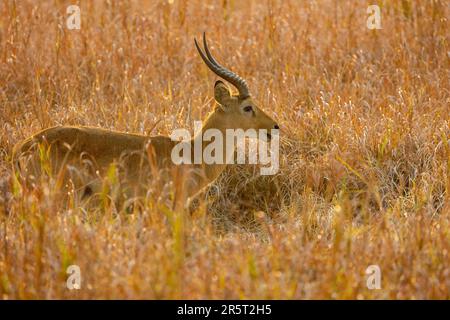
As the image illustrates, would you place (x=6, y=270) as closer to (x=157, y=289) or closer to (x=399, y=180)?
(x=157, y=289)

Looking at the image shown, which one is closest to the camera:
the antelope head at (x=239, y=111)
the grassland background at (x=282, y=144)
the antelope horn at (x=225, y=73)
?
the grassland background at (x=282, y=144)

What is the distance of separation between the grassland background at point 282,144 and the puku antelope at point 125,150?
285 millimetres

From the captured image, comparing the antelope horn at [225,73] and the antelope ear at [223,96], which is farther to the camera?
the antelope ear at [223,96]

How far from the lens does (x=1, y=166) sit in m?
6.89

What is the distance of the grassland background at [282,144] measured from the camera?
14.9 ft

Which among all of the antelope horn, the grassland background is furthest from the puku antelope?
the grassland background

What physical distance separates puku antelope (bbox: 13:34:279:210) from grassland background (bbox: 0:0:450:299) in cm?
28

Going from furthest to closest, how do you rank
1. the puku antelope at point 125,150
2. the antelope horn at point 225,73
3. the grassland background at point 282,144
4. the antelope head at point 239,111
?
the antelope head at point 239,111 < the antelope horn at point 225,73 < the puku antelope at point 125,150 < the grassland background at point 282,144

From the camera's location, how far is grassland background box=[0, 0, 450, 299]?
455cm

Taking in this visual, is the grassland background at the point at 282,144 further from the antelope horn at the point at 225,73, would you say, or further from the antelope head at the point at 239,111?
the antelope horn at the point at 225,73

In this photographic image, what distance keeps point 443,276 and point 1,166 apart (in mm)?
3794

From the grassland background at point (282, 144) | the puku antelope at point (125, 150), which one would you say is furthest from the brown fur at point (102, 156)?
the grassland background at point (282, 144)

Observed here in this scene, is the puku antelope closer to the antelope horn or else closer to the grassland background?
the antelope horn

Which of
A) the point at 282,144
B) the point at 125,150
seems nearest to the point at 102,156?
the point at 125,150
